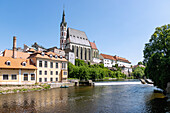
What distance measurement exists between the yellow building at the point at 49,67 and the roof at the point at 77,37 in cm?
6193

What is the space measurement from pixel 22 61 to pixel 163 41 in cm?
3459

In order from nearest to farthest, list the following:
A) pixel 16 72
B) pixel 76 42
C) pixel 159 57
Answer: pixel 159 57 < pixel 16 72 < pixel 76 42

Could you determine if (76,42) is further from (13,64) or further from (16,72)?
(16,72)

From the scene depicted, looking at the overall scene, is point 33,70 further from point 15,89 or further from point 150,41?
point 150,41

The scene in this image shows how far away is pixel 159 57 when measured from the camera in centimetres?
2719

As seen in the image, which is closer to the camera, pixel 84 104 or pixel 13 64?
pixel 84 104

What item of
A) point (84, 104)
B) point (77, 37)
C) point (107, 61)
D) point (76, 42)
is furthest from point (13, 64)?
point (107, 61)

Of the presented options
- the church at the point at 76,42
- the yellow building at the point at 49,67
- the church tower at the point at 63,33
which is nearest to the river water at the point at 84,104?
the yellow building at the point at 49,67

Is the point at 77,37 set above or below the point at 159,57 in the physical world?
above

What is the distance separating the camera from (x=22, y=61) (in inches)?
1555

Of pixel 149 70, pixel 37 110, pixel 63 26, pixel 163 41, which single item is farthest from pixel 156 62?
pixel 63 26

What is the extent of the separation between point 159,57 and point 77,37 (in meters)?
92.2

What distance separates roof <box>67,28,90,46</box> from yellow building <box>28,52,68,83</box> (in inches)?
2438

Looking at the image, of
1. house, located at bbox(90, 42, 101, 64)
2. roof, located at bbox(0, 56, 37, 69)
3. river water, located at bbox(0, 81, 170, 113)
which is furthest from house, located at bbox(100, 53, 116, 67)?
river water, located at bbox(0, 81, 170, 113)
